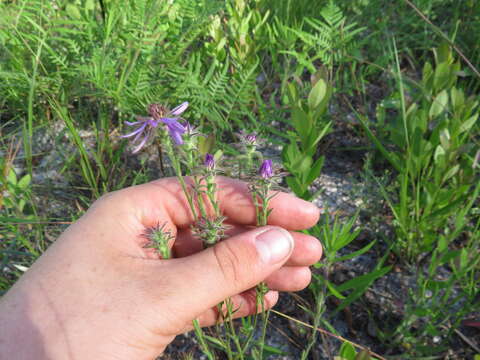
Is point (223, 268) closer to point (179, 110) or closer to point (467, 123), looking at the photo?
point (179, 110)

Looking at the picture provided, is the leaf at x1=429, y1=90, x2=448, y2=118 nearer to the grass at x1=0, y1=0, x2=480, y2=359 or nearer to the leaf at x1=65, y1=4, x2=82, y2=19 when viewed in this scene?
the grass at x1=0, y1=0, x2=480, y2=359

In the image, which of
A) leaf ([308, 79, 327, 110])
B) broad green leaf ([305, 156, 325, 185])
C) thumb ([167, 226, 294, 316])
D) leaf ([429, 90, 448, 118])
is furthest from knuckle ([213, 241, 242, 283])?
leaf ([429, 90, 448, 118])

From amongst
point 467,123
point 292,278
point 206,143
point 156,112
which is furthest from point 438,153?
point 156,112

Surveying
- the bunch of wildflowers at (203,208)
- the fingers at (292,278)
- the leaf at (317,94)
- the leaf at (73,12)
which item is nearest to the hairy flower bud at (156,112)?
the bunch of wildflowers at (203,208)

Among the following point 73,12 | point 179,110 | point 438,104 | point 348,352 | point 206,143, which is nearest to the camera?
point 348,352

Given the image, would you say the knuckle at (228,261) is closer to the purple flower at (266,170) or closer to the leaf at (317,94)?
the purple flower at (266,170)
